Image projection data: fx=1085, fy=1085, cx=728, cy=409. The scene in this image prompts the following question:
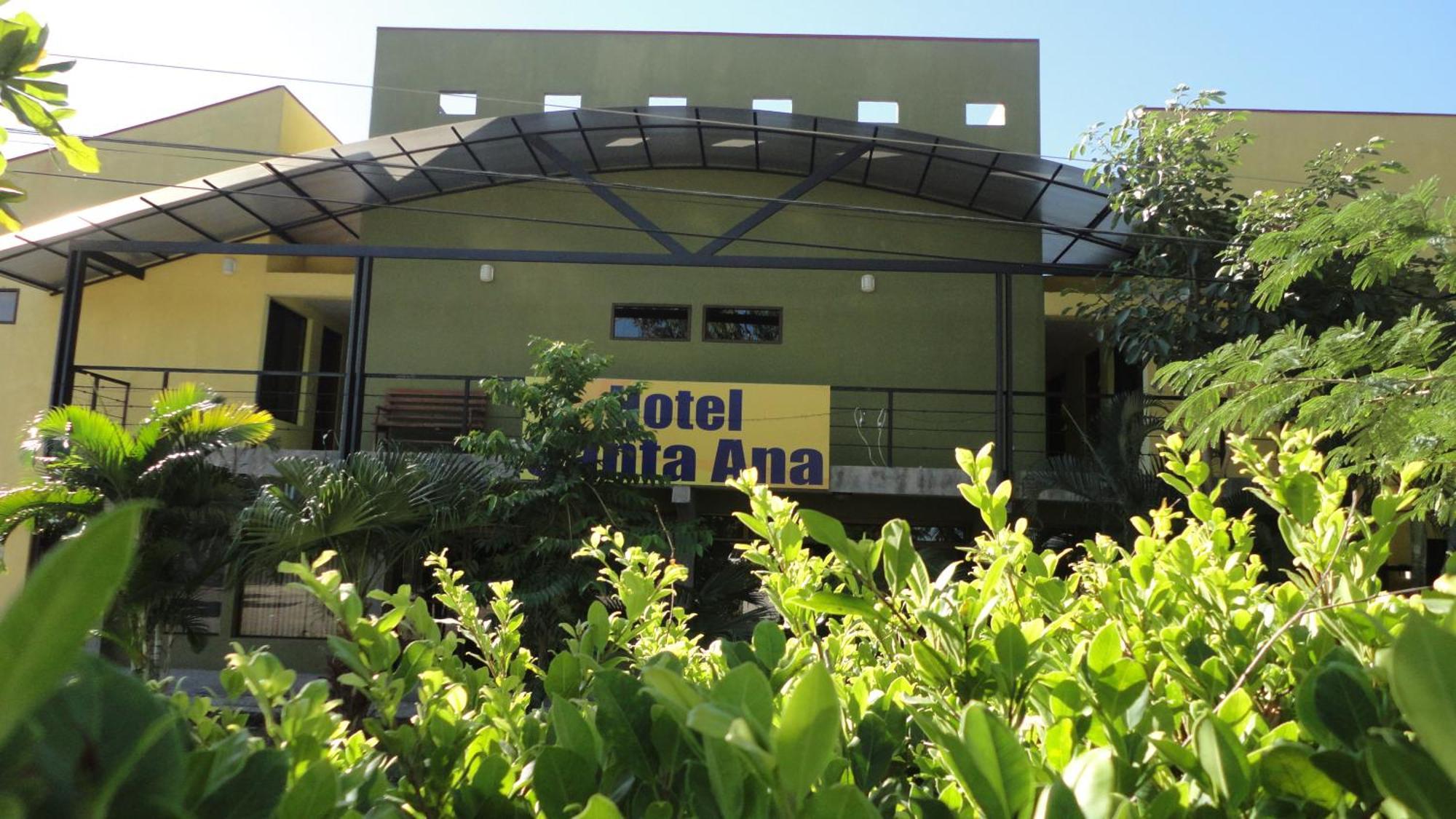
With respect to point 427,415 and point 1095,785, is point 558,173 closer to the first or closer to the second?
point 427,415

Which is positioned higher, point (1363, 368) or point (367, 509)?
point (1363, 368)

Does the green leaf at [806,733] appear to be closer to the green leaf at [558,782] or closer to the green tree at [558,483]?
the green leaf at [558,782]

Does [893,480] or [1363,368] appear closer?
[1363,368]

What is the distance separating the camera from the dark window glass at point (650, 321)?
527 inches

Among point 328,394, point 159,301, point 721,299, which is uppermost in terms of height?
point 721,299

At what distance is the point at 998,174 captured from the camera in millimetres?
12062

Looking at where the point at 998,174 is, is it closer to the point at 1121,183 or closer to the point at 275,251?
A: the point at 1121,183

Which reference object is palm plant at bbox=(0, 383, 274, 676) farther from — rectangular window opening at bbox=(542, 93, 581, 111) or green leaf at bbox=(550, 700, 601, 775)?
green leaf at bbox=(550, 700, 601, 775)

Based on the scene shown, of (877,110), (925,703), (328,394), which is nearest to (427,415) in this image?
(328,394)

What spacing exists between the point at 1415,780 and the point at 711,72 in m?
14.7

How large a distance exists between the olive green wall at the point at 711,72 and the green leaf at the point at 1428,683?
1431 cm

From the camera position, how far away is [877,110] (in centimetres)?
1441

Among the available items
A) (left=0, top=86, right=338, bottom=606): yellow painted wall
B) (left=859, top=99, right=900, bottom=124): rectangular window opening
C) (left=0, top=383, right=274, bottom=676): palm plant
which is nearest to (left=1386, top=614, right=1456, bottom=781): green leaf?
(left=0, top=383, right=274, bottom=676): palm plant

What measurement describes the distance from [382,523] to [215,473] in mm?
1700
